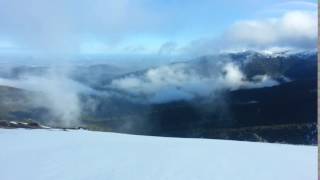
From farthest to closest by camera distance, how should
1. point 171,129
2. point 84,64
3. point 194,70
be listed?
point 171,129
point 194,70
point 84,64

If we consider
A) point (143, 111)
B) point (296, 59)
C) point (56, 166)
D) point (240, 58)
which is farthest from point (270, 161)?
point (143, 111)

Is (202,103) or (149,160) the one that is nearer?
(149,160)

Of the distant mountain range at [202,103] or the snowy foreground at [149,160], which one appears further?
the distant mountain range at [202,103]

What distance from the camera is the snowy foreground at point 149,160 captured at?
416cm

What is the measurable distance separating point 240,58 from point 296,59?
1.26 meters

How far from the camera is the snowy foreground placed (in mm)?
4164

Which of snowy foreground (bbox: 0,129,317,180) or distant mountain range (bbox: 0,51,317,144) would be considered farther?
distant mountain range (bbox: 0,51,317,144)

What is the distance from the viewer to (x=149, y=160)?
15.2ft

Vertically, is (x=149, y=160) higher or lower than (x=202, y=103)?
lower

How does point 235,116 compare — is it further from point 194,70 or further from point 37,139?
point 37,139

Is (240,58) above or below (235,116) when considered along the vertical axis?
above

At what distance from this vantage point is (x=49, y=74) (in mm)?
9844

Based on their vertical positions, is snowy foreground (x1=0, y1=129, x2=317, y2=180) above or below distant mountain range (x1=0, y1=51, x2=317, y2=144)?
below

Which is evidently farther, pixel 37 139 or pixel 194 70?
pixel 194 70
